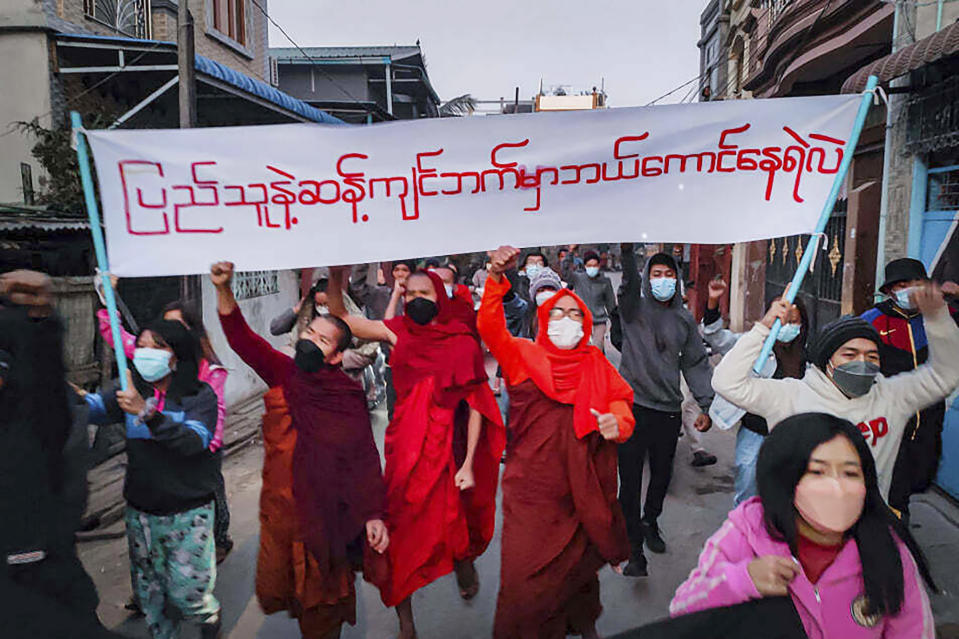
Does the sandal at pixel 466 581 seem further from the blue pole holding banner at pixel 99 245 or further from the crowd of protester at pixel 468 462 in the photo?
the blue pole holding banner at pixel 99 245

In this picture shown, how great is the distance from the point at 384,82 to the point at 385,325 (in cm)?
2087

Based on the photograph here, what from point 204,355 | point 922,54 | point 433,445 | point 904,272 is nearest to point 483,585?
point 433,445

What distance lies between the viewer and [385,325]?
12.9 ft

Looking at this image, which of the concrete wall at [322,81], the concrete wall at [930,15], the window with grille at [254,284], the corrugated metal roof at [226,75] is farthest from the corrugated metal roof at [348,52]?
the concrete wall at [930,15]

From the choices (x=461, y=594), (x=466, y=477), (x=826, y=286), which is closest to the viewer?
(x=466, y=477)

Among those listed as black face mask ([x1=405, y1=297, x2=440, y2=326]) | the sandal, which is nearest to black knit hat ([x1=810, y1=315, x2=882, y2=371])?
black face mask ([x1=405, y1=297, x2=440, y2=326])

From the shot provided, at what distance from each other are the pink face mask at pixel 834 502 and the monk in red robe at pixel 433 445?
2.00 m

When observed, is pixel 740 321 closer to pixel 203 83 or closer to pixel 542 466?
pixel 203 83

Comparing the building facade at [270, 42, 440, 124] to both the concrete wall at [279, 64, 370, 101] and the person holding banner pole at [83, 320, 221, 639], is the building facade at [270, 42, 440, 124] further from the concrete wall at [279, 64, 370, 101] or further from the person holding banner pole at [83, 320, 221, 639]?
the person holding banner pole at [83, 320, 221, 639]

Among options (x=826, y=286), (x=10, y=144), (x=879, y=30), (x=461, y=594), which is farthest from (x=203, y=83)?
(x=826, y=286)

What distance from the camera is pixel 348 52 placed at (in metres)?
25.6

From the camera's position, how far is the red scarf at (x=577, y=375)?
3125mm

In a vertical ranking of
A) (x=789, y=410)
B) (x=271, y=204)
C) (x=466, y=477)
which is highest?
(x=271, y=204)

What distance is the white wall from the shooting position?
7.69 meters
